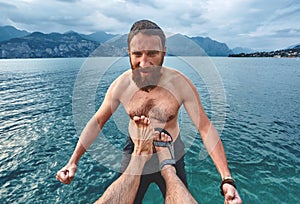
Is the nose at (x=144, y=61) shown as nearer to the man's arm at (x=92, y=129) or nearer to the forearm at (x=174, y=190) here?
the man's arm at (x=92, y=129)

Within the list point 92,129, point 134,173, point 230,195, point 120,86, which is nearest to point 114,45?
point 120,86

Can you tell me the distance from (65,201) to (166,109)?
382cm

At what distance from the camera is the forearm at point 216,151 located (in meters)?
2.56

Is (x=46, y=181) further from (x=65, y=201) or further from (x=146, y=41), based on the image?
(x=146, y=41)

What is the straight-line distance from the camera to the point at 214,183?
17.6ft

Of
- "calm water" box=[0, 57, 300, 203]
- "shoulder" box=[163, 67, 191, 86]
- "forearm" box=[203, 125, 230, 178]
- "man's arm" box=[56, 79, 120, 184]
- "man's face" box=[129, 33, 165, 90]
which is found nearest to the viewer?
"forearm" box=[203, 125, 230, 178]

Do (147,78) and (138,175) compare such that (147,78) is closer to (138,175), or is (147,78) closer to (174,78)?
(174,78)

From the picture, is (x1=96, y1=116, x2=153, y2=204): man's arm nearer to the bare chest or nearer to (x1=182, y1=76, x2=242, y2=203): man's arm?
the bare chest

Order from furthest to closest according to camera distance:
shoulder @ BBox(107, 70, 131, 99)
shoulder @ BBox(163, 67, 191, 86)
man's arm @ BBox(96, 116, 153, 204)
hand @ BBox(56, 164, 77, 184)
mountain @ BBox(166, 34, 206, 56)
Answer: shoulder @ BBox(107, 70, 131, 99) < shoulder @ BBox(163, 67, 191, 86) < mountain @ BBox(166, 34, 206, 56) < hand @ BBox(56, 164, 77, 184) < man's arm @ BBox(96, 116, 153, 204)

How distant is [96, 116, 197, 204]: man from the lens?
7.11ft

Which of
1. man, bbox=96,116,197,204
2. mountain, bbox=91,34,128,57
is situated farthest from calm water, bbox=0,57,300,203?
man, bbox=96,116,197,204

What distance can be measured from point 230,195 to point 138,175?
1.23 m

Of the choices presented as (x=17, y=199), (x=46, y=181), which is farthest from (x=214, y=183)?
(x=17, y=199)

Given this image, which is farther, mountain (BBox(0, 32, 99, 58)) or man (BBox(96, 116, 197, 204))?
mountain (BBox(0, 32, 99, 58))
